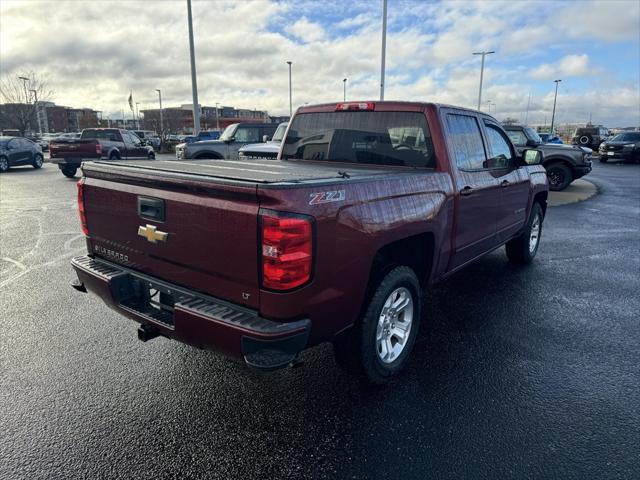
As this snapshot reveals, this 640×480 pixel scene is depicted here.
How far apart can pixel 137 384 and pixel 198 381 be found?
41 centimetres

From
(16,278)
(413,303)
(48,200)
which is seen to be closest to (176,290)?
(413,303)

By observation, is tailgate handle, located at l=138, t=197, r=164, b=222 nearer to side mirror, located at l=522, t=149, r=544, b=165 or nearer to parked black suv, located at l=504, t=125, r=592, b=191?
side mirror, located at l=522, t=149, r=544, b=165

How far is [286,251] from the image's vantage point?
2240mm

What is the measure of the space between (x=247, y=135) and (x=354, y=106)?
37.5 feet

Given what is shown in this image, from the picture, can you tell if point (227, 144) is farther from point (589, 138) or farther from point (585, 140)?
point (589, 138)

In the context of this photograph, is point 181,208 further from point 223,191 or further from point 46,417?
point 46,417

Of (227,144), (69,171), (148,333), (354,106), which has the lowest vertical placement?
(69,171)

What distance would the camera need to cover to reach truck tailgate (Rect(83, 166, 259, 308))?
2342 millimetres

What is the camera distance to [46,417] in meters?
2.76

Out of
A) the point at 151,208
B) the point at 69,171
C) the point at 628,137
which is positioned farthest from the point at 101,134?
the point at 628,137

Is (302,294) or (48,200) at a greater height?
(302,294)

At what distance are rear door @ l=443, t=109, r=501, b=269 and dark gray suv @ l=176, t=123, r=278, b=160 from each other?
9704 mm

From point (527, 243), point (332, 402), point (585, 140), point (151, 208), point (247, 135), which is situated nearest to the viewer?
point (151, 208)

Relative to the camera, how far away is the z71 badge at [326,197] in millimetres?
2316
